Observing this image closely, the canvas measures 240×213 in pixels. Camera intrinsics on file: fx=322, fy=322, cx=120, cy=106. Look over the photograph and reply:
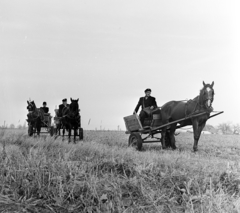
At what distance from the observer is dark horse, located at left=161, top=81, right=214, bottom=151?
1039 cm

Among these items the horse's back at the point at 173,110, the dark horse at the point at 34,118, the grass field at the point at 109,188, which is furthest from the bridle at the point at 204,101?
the dark horse at the point at 34,118

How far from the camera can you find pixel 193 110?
1101 centimetres

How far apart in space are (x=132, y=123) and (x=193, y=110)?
7.19 feet

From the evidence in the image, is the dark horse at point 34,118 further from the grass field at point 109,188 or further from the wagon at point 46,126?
the grass field at point 109,188

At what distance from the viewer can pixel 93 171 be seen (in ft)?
16.2

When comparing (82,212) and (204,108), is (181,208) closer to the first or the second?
(82,212)

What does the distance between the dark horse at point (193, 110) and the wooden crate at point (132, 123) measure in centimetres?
104

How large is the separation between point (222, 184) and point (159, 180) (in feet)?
3.27

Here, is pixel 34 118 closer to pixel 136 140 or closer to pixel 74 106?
pixel 74 106

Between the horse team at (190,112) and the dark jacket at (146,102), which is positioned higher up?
the dark jacket at (146,102)

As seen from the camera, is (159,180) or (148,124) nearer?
(159,180)

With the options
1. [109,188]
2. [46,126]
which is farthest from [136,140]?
[46,126]

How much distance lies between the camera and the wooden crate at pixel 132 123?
37.2 feet

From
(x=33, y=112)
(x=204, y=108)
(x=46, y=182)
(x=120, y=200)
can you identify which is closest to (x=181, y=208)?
(x=120, y=200)
